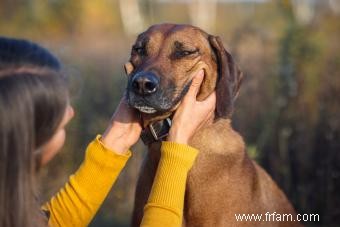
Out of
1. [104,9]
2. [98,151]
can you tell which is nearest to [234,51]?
[98,151]

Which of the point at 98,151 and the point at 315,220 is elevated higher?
the point at 98,151

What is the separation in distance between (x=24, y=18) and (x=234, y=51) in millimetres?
14890

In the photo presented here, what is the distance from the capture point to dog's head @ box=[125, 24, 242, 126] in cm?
326

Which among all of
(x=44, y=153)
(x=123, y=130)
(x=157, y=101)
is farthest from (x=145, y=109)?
(x=44, y=153)

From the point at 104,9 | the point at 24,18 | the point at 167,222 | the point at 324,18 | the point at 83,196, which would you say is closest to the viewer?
the point at 167,222

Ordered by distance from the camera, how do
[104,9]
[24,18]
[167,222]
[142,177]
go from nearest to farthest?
[167,222] → [142,177] → [24,18] → [104,9]

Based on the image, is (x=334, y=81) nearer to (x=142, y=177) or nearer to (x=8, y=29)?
(x=142, y=177)

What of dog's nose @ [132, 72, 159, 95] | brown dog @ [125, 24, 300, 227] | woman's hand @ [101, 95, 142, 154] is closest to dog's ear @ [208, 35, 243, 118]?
brown dog @ [125, 24, 300, 227]

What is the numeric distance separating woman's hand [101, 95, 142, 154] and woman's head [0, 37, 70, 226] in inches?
29.9

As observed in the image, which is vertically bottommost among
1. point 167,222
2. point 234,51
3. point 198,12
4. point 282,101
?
point 198,12

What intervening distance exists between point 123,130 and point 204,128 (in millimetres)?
700

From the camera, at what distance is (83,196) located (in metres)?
2.88

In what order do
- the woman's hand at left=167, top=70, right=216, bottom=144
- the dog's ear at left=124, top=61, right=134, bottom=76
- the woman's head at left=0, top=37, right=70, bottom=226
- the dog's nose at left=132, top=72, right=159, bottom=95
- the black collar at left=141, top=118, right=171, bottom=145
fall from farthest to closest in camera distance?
the dog's ear at left=124, top=61, right=134, bottom=76
the black collar at left=141, top=118, right=171, bottom=145
the dog's nose at left=132, top=72, right=159, bottom=95
the woman's hand at left=167, top=70, right=216, bottom=144
the woman's head at left=0, top=37, right=70, bottom=226

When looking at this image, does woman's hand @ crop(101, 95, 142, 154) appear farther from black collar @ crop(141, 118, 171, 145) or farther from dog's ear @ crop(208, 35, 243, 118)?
dog's ear @ crop(208, 35, 243, 118)
